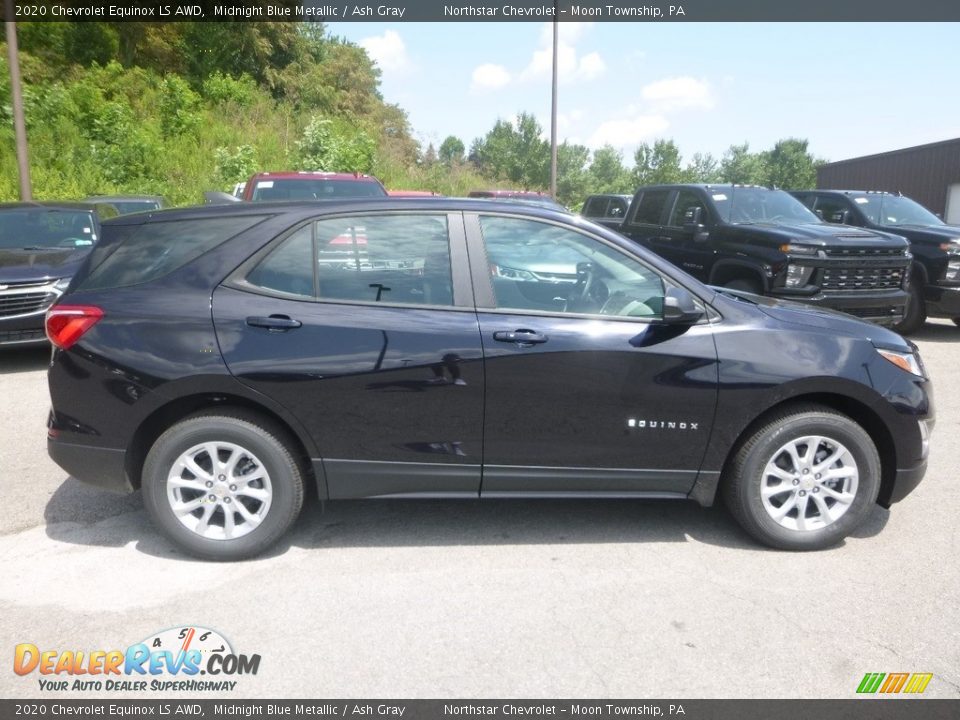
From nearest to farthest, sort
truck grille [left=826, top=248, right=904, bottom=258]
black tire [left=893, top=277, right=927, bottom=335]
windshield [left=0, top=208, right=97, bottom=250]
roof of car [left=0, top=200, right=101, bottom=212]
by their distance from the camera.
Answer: truck grille [left=826, top=248, right=904, bottom=258], windshield [left=0, top=208, right=97, bottom=250], roof of car [left=0, top=200, right=101, bottom=212], black tire [left=893, top=277, right=927, bottom=335]

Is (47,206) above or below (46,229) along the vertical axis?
above

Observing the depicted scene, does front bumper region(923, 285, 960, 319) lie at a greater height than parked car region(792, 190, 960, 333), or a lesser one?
lesser

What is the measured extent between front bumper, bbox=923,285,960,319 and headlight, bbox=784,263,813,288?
8.65 ft

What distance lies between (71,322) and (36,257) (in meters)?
5.35

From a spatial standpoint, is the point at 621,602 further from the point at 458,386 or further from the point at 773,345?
the point at 773,345

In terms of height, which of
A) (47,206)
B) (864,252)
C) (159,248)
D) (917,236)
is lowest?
(864,252)

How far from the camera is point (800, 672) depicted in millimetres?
2992

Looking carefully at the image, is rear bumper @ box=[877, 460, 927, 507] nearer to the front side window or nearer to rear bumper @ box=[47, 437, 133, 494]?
the front side window

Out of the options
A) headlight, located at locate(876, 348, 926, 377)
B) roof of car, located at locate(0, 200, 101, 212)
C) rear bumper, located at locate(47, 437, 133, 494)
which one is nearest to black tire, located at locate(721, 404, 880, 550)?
headlight, located at locate(876, 348, 926, 377)

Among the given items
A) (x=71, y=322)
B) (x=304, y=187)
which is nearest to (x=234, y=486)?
(x=71, y=322)

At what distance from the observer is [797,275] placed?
8672 millimetres

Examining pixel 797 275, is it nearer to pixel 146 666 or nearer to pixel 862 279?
pixel 862 279

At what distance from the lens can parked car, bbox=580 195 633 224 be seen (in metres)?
19.1

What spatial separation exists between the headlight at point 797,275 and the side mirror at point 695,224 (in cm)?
116
